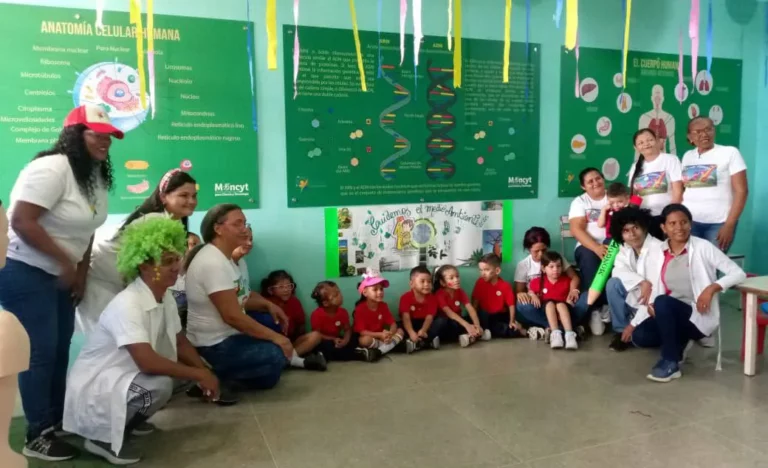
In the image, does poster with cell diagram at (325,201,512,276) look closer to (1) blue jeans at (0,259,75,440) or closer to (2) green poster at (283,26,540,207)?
(2) green poster at (283,26,540,207)

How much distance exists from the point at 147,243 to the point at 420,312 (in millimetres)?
2218

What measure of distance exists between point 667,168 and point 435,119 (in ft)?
5.81

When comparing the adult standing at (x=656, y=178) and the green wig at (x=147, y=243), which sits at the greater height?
the adult standing at (x=656, y=178)

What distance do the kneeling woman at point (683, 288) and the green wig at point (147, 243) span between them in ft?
8.83

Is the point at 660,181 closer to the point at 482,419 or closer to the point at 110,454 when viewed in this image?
the point at 482,419

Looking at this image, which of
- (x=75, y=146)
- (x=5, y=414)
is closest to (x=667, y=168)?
(x=75, y=146)

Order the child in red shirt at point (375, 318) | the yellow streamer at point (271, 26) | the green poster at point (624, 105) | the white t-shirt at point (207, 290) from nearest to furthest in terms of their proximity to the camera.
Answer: the yellow streamer at point (271, 26) < the white t-shirt at point (207, 290) < the child in red shirt at point (375, 318) < the green poster at point (624, 105)

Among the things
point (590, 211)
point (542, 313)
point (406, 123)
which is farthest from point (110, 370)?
point (590, 211)

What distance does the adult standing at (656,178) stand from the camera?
438 cm

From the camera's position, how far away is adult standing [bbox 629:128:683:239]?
4379 millimetres

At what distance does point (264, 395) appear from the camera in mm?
3221

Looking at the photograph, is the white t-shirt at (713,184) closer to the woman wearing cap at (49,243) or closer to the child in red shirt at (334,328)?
the child in red shirt at (334,328)

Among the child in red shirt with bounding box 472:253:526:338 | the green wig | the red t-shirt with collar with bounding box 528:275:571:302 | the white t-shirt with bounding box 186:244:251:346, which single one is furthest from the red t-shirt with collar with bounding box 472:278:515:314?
the green wig

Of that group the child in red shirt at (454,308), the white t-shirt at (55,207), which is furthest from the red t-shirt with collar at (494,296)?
the white t-shirt at (55,207)
